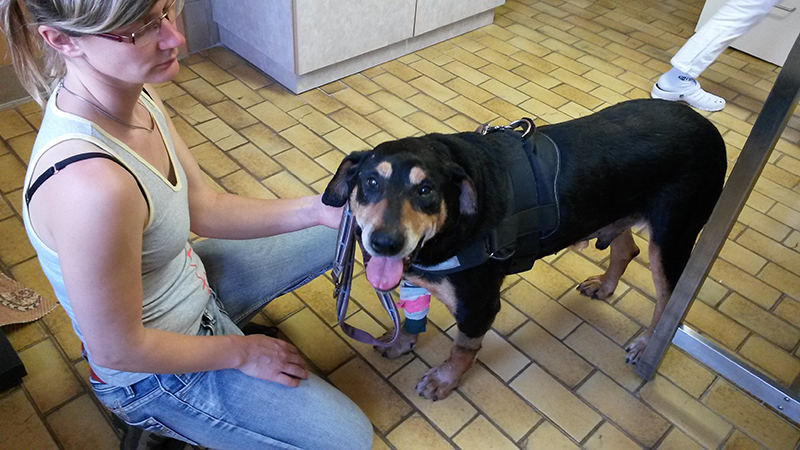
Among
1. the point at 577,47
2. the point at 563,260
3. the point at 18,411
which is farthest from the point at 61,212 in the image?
the point at 577,47

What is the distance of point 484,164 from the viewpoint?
165cm

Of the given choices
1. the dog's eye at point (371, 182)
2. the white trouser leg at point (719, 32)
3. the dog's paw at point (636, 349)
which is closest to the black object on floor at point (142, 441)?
the dog's eye at point (371, 182)

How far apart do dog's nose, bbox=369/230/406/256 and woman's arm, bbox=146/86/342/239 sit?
1.17 feet

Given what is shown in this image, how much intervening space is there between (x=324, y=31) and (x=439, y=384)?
2.26 m

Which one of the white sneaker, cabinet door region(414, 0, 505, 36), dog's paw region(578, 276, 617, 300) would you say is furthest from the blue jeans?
the white sneaker

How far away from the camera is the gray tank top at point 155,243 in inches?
46.1

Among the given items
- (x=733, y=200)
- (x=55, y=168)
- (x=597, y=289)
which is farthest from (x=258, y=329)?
(x=733, y=200)

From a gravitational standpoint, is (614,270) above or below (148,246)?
below

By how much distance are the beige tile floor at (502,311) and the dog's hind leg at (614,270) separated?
69mm

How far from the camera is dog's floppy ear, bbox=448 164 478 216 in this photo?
5.00 feet

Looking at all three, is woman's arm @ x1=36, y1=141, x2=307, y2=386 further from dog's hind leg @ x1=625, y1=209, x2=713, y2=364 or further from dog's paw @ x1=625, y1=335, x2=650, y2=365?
dog's paw @ x1=625, y1=335, x2=650, y2=365

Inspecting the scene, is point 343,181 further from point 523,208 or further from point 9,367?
point 9,367

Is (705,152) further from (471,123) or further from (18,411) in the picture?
(18,411)

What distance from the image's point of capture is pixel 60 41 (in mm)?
1101
